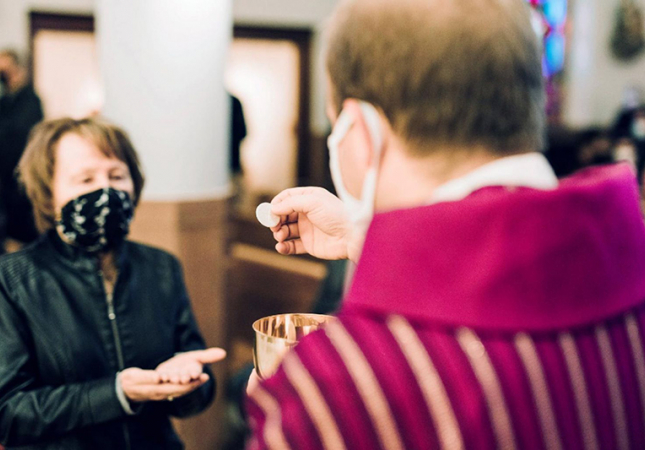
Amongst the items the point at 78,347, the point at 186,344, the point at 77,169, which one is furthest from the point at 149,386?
the point at 77,169

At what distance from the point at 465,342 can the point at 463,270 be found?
0.07 m

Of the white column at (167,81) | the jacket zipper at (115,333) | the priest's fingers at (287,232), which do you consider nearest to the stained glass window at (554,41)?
the white column at (167,81)

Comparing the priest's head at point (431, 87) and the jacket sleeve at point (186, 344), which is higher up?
the priest's head at point (431, 87)

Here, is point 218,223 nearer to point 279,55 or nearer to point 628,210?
point 628,210

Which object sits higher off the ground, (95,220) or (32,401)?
(95,220)

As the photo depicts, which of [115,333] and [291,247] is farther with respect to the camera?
[115,333]

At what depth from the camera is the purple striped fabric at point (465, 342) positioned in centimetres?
70

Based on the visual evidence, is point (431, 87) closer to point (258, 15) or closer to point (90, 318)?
point (90, 318)

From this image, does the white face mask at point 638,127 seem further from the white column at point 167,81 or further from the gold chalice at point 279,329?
the gold chalice at point 279,329

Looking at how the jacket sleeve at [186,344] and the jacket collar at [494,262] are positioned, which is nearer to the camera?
the jacket collar at [494,262]

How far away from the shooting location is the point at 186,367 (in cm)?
159

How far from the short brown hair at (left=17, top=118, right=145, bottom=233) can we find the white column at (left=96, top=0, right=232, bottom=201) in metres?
1.54

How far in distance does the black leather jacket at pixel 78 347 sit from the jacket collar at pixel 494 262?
1.06 metres

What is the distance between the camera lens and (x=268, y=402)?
75 cm
